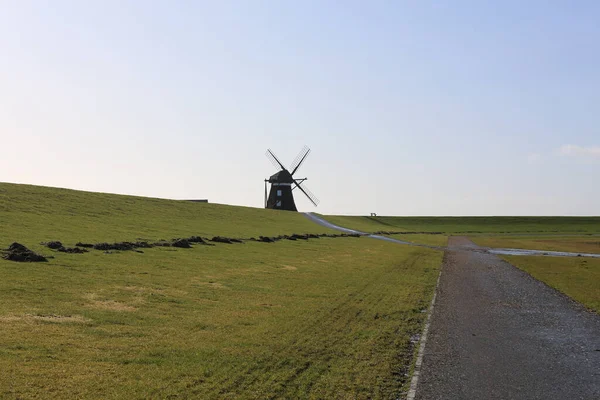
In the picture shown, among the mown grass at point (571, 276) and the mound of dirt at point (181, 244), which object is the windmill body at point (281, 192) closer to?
the mown grass at point (571, 276)

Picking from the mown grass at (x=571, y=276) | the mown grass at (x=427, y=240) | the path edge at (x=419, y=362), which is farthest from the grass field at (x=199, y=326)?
the mown grass at (x=427, y=240)

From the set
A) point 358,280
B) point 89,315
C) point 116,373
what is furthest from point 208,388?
point 358,280

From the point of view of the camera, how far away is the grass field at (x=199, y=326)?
13250 millimetres

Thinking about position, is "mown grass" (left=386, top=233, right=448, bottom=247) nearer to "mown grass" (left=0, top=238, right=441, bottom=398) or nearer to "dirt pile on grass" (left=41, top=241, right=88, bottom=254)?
"mown grass" (left=0, top=238, right=441, bottom=398)

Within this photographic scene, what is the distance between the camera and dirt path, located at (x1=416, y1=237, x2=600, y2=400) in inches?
528

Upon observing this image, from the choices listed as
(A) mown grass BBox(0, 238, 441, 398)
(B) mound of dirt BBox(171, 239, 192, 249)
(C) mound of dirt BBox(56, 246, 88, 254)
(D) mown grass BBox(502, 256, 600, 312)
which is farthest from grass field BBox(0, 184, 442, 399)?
(D) mown grass BBox(502, 256, 600, 312)

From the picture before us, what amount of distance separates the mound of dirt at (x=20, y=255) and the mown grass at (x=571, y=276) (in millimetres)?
27452

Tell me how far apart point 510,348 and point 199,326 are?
10212 millimetres

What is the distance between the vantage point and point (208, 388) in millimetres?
12953

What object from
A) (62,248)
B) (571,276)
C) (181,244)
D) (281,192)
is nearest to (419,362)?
(62,248)

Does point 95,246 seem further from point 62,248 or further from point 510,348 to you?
point 510,348

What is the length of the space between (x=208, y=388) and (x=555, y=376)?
8.67 m

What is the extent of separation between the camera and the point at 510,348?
1789 centimetres

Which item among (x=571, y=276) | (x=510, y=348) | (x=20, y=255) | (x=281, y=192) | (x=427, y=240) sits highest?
(x=281, y=192)
